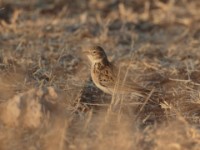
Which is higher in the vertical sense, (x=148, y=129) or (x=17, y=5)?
(x=17, y=5)

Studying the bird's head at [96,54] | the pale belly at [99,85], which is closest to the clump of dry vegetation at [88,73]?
the pale belly at [99,85]

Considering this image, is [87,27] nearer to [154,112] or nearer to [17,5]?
[17,5]

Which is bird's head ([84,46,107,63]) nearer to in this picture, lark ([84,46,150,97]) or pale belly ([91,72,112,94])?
lark ([84,46,150,97])

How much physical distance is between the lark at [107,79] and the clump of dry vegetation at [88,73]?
22cm

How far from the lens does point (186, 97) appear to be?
33.5 ft

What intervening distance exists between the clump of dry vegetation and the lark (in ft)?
0.71

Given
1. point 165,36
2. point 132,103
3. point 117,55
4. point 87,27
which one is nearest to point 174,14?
point 165,36

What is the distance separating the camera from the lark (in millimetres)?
9641

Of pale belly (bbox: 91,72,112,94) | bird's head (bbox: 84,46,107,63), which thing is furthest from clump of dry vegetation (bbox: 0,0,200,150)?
bird's head (bbox: 84,46,107,63)

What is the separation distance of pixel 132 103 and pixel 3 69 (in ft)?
6.98

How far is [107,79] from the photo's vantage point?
10000 millimetres

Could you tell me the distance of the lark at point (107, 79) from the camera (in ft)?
31.6

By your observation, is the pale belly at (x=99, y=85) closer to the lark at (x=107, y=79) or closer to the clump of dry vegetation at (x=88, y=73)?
the lark at (x=107, y=79)

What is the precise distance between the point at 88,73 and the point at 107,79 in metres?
1.39
